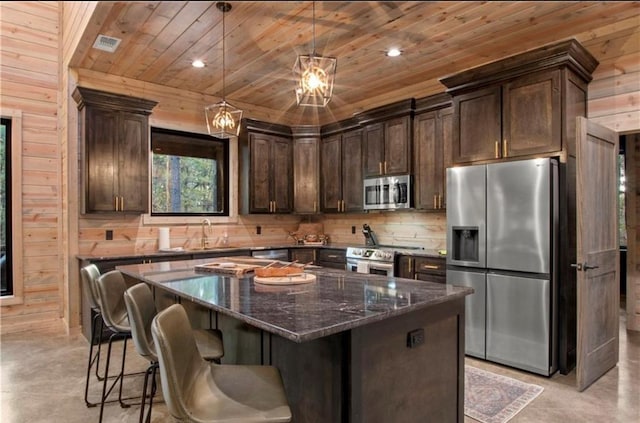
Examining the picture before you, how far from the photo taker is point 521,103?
348 cm

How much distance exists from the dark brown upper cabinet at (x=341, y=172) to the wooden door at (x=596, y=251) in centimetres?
263

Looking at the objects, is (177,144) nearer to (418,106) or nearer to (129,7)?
(129,7)

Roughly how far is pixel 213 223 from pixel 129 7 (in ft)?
9.59

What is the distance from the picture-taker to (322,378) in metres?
1.72

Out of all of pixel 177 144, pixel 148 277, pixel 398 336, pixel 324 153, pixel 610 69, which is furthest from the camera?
pixel 324 153

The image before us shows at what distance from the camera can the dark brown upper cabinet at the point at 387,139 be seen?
4.69 metres

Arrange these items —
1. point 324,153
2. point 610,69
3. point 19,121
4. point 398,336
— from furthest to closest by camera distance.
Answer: point 324,153 < point 19,121 < point 610,69 < point 398,336

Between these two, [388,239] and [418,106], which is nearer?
[418,106]

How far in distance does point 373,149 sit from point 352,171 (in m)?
0.45

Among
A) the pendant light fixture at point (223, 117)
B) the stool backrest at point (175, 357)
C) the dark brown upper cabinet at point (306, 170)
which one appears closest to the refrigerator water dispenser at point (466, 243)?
the pendant light fixture at point (223, 117)

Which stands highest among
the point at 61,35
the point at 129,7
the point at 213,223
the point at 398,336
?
the point at 61,35

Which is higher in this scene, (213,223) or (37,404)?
(213,223)

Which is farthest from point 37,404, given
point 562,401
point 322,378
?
point 562,401

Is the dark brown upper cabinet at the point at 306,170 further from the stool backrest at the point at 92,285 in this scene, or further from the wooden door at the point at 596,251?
the wooden door at the point at 596,251
